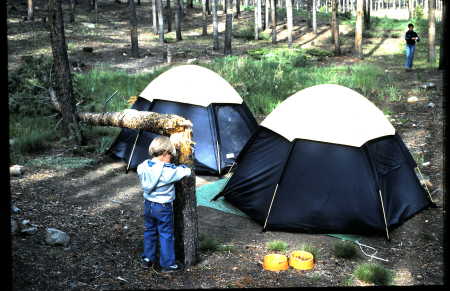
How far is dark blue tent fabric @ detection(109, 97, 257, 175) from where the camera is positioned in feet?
31.6

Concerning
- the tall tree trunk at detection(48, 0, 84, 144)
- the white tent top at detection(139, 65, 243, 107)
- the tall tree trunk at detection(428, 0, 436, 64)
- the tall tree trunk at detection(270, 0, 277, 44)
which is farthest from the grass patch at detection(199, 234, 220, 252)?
the tall tree trunk at detection(270, 0, 277, 44)

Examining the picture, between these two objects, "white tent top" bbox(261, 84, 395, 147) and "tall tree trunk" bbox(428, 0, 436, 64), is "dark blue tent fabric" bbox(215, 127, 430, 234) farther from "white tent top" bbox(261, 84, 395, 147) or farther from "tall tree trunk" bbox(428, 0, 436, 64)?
"tall tree trunk" bbox(428, 0, 436, 64)

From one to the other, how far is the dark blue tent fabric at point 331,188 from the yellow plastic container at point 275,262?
1.11m

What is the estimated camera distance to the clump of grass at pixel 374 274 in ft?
18.0

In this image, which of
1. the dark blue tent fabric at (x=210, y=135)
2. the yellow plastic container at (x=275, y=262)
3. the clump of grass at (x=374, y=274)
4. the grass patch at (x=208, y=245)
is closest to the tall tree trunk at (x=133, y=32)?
the dark blue tent fabric at (x=210, y=135)

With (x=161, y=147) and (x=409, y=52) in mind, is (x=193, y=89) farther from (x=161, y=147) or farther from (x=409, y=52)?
(x=409, y=52)

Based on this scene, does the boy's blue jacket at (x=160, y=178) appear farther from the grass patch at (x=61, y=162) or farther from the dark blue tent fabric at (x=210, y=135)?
the grass patch at (x=61, y=162)

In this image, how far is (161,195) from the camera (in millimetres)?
5426

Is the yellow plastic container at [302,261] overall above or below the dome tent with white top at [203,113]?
Result: below

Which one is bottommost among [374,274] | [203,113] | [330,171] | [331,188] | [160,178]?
[374,274]

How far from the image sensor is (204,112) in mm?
9664

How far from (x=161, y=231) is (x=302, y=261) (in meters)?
1.72

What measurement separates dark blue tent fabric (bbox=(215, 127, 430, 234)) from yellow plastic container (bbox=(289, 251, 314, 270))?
947mm

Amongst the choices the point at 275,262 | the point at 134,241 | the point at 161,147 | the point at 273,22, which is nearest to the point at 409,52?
the point at 273,22
